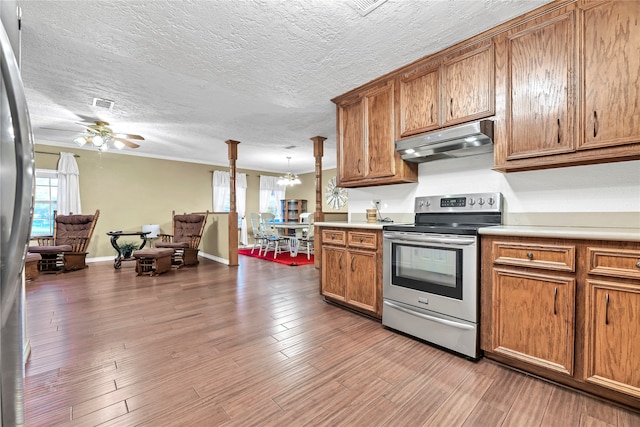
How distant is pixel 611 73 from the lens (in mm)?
1710

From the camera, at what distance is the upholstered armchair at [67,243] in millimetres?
4801

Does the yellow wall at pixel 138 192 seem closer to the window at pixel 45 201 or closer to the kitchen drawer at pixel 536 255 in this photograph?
the window at pixel 45 201

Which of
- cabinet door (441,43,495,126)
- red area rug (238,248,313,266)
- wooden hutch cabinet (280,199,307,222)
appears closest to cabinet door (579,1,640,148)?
cabinet door (441,43,495,126)


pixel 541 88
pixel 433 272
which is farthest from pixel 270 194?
pixel 541 88

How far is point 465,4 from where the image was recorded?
1916 mm

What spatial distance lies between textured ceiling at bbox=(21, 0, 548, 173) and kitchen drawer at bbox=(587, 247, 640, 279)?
1.69 meters

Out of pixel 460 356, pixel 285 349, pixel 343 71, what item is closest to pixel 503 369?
pixel 460 356

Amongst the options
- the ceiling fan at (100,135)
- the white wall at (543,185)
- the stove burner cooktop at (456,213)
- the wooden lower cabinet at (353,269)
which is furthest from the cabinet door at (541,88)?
the ceiling fan at (100,135)

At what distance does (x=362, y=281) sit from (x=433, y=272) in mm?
762

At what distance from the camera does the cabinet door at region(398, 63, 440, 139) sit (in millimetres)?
2506

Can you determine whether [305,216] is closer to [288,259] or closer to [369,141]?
[288,259]

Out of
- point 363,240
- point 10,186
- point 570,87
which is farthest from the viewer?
point 363,240

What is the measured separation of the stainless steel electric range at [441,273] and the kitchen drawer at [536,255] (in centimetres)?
14

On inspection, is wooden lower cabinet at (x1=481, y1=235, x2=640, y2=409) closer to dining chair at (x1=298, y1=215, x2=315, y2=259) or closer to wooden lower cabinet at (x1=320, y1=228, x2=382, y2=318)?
wooden lower cabinet at (x1=320, y1=228, x2=382, y2=318)
